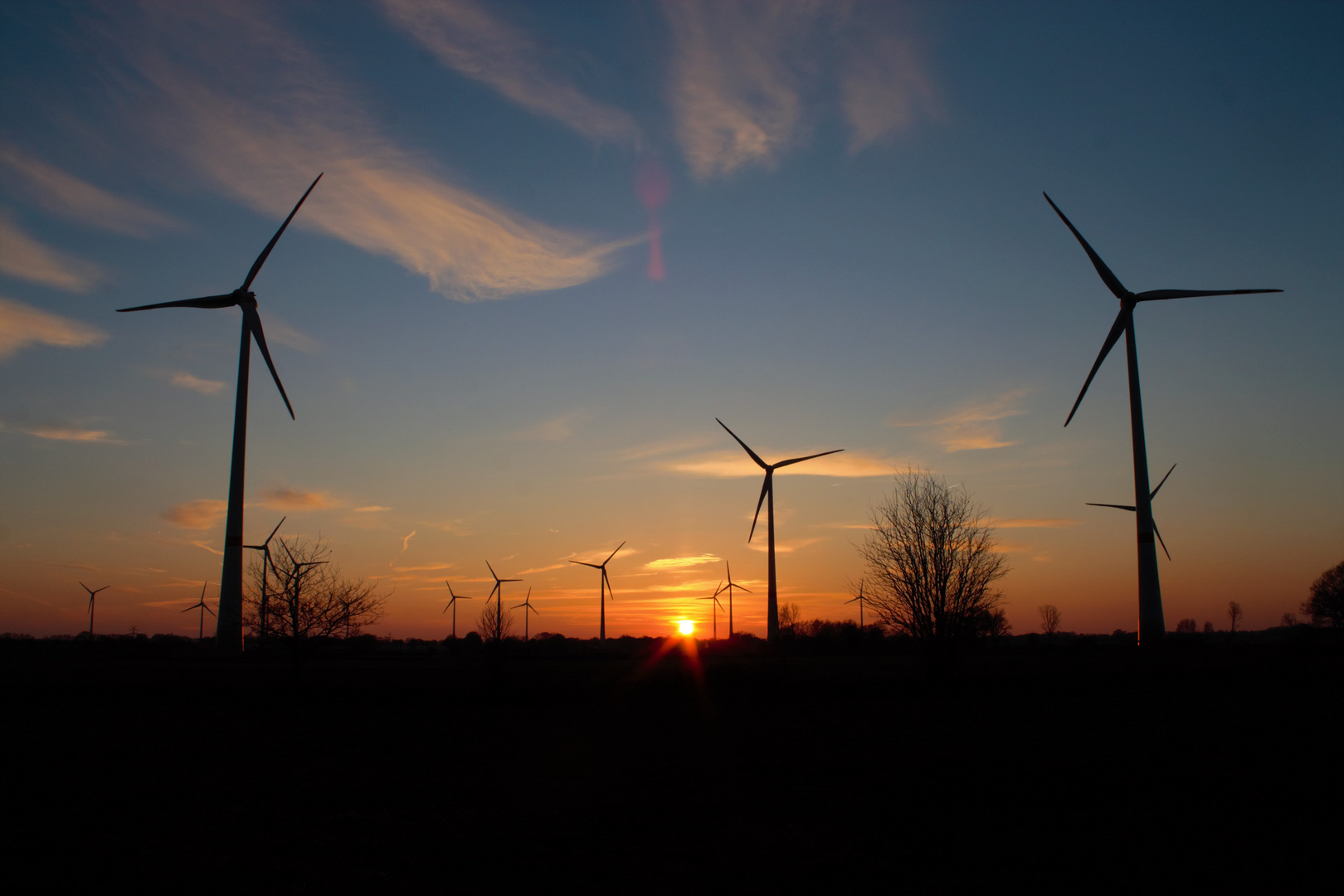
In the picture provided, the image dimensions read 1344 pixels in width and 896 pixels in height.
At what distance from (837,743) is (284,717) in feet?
67.1

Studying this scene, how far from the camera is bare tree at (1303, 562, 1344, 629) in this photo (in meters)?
112

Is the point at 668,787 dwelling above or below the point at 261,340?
below

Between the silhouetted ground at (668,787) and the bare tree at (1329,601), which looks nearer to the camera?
the silhouetted ground at (668,787)

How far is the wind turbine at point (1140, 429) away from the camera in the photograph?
194 ft

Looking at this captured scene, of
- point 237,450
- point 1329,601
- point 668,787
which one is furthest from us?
point 1329,601

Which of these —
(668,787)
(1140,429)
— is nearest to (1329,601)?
(1140,429)

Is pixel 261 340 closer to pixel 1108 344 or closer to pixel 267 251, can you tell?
pixel 267 251

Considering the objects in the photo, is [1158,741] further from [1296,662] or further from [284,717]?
[1296,662]

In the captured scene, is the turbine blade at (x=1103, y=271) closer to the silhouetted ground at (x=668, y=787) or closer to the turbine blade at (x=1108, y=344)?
the turbine blade at (x=1108, y=344)

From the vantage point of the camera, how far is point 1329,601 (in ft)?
372

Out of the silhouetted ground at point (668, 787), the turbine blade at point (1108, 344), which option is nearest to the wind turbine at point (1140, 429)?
the turbine blade at point (1108, 344)

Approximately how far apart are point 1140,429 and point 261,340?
6143 centimetres

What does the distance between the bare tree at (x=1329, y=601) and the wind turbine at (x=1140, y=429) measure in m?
68.0

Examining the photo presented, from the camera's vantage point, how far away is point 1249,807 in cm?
1529
